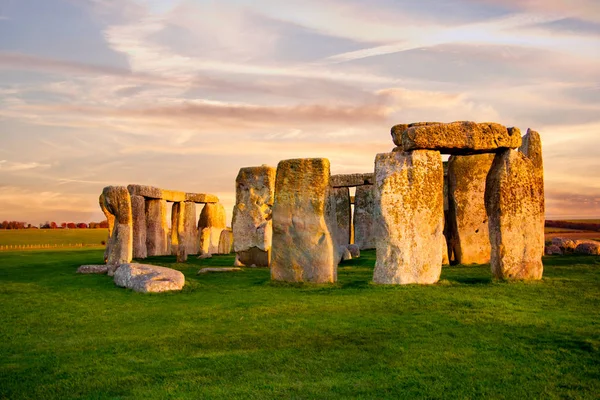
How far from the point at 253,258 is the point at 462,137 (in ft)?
30.4

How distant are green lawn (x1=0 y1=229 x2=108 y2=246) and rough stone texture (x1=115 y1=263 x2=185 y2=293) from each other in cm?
2822

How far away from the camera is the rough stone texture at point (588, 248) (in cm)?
1989

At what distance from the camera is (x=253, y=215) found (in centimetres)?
2048

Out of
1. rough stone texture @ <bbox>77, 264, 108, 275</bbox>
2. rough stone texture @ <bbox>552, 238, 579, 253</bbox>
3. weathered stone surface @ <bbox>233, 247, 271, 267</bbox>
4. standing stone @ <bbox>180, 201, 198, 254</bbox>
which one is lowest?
rough stone texture @ <bbox>77, 264, 108, 275</bbox>

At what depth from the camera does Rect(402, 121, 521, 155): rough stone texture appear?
13.2 metres

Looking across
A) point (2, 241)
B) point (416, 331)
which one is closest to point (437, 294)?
point (416, 331)

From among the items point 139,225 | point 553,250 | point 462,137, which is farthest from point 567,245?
point 139,225

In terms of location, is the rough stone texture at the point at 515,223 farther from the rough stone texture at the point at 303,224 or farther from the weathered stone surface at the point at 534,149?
the weathered stone surface at the point at 534,149

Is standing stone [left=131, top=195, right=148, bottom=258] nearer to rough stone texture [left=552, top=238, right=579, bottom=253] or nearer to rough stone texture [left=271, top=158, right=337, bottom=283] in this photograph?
rough stone texture [left=271, top=158, right=337, bottom=283]

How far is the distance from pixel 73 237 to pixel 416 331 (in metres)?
42.1

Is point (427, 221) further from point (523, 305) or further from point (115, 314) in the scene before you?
Result: point (115, 314)

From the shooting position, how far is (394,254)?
43.4ft

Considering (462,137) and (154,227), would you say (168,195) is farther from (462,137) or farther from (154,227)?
(462,137)

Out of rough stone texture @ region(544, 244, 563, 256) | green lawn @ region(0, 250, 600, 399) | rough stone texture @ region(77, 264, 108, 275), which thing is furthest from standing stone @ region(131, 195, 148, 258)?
rough stone texture @ region(544, 244, 563, 256)
